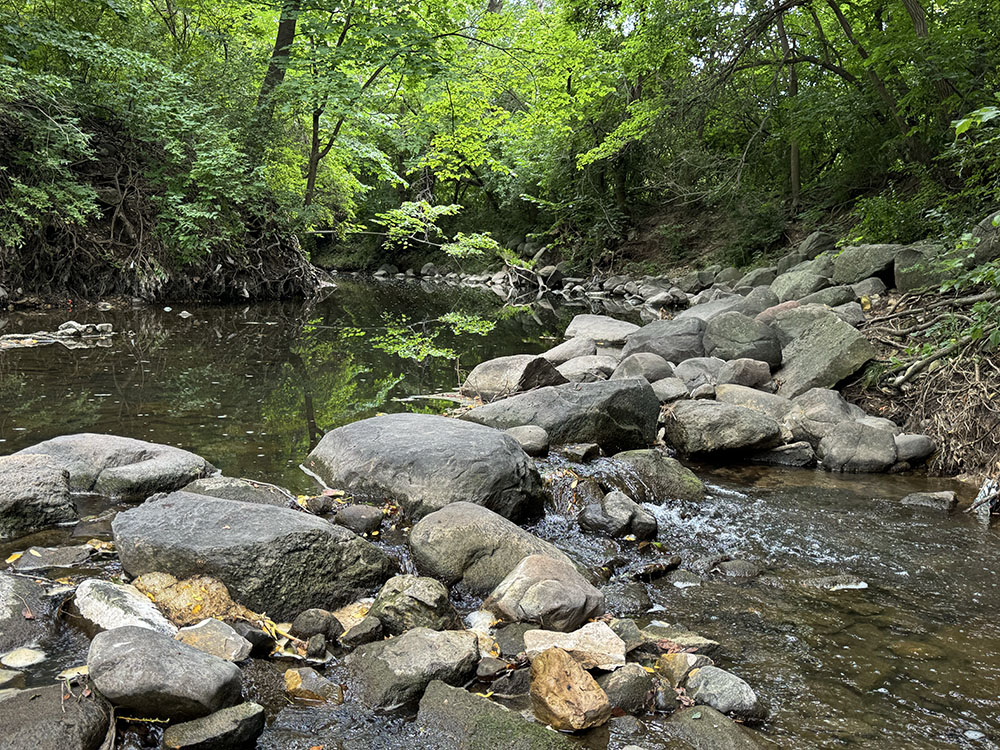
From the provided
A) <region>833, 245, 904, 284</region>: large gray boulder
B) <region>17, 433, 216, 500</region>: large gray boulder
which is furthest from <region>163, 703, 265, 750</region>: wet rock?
<region>833, 245, 904, 284</region>: large gray boulder

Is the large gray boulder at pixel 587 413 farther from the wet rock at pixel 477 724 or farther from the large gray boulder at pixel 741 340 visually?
the wet rock at pixel 477 724

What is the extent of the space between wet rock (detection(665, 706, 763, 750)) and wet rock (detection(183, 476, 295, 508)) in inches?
97.9

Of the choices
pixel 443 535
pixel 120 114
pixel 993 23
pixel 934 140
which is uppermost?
pixel 993 23

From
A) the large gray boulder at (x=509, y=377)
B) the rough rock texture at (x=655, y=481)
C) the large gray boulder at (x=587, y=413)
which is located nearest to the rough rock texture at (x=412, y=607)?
the rough rock texture at (x=655, y=481)

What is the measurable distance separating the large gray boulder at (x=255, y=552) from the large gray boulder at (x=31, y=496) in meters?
0.66

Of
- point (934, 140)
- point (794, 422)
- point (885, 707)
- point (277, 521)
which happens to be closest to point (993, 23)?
point (934, 140)

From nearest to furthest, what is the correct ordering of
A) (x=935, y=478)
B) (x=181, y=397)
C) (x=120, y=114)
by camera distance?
(x=935, y=478) < (x=181, y=397) < (x=120, y=114)

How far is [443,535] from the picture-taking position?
145 inches

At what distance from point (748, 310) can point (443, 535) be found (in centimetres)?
747

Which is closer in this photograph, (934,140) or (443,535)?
(443,535)

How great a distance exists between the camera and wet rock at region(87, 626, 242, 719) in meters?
2.23

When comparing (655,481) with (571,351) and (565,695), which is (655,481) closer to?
(565,695)

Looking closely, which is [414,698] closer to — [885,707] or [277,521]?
[277,521]

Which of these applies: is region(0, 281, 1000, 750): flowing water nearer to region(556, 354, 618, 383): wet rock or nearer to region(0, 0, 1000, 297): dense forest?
region(556, 354, 618, 383): wet rock
